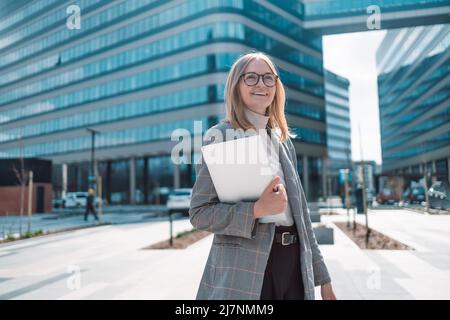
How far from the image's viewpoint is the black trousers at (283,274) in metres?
1.63

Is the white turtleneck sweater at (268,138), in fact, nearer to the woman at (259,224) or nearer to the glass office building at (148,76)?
the woman at (259,224)

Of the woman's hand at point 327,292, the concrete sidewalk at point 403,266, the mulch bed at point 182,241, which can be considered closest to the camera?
the woman's hand at point 327,292

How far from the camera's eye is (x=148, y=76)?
128 feet

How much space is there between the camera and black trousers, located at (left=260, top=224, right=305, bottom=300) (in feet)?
5.34

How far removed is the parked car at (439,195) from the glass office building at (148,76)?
89.4 ft

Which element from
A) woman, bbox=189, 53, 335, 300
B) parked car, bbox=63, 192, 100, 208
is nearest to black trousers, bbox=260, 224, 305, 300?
woman, bbox=189, 53, 335, 300

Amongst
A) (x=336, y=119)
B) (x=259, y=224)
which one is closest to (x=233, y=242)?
(x=259, y=224)

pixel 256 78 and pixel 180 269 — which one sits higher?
pixel 256 78

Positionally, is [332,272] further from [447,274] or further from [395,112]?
[395,112]

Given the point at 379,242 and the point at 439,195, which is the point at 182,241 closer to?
the point at 379,242

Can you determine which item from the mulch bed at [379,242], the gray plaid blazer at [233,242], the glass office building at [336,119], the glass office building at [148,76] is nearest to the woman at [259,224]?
the gray plaid blazer at [233,242]

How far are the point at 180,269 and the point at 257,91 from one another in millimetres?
5382

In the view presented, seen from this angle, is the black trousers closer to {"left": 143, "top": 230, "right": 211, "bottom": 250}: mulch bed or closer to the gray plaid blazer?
the gray plaid blazer
